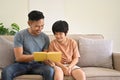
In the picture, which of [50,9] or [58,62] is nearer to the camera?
[58,62]

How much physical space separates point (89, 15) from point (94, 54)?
164 centimetres

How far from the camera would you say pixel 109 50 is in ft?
9.36

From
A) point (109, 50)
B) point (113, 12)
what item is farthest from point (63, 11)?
point (109, 50)

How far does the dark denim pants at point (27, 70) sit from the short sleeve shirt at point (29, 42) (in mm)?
144

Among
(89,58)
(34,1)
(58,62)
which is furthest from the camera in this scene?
(34,1)

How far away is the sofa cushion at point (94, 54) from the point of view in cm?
280

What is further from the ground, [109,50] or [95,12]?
[95,12]

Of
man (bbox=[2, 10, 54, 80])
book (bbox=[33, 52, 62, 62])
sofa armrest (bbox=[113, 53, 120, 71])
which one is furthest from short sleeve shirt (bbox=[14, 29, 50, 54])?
sofa armrest (bbox=[113, 53, 120, 71])

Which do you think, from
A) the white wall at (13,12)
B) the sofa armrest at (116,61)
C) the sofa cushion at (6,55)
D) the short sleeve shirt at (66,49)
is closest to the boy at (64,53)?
the short sleeve shirt at (66,49)

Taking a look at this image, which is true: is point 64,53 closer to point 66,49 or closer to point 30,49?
point 66,49

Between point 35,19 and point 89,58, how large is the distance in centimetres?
85

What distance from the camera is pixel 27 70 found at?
2.38m

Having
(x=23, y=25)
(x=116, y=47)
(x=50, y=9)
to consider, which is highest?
(x=50, y=9)

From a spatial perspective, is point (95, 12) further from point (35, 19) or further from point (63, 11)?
point (35, 19)
